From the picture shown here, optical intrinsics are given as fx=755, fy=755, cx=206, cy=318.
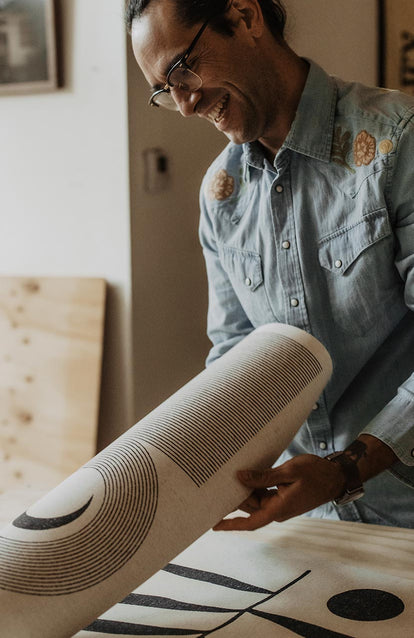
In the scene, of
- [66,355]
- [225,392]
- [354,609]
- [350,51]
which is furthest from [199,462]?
[350,51]

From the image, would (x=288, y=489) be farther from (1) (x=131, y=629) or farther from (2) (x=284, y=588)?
(1) (x=131, y=629)

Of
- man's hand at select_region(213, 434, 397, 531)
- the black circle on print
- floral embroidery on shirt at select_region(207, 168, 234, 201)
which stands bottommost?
the black circle on print

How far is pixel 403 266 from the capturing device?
1.02 meters

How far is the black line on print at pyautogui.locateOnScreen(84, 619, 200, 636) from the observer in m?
0.78

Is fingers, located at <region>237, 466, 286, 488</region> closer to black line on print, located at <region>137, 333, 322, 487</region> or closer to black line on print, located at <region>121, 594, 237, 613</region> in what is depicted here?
black line on print, located at <region>137, 333, 322, 487</region>

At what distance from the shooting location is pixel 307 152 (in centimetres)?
112

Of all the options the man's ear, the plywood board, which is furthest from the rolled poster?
the plywood board

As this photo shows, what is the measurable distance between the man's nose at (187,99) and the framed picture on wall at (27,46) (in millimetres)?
980

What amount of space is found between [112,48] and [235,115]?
35.8 inches

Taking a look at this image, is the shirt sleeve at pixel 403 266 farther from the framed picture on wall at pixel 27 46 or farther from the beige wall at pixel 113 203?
the framed picture on wall at pixel 27 46

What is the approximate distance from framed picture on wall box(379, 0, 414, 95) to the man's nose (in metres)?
1.68

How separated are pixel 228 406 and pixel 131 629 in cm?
26

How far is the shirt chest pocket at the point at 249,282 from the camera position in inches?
47.3

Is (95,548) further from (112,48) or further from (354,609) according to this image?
(112,48)
